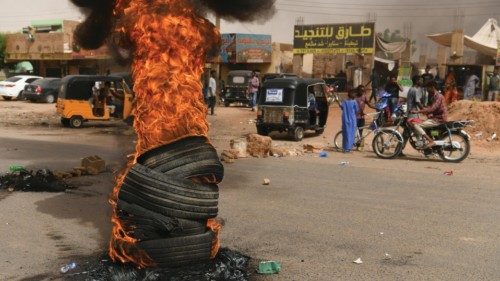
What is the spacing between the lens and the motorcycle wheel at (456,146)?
1051 cm

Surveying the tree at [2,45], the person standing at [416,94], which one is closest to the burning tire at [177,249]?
the person standing at [416,94]

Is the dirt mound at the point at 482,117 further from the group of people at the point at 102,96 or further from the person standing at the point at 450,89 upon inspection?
the group of people at the point at 102,96

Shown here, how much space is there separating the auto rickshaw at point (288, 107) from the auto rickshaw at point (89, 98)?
4936 mm

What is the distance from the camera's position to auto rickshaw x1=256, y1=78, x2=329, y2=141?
14.4 meters

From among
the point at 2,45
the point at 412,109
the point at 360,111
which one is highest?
the point at 2,45

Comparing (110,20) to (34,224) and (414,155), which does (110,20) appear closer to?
(34,224)

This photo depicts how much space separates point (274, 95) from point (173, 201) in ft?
37.0

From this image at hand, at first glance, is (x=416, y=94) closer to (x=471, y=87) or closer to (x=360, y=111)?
(x=360, y=111)

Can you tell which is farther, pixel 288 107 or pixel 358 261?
pixel 288 107

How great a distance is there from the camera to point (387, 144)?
1123cm

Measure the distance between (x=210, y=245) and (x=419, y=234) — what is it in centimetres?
263

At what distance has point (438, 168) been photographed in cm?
986

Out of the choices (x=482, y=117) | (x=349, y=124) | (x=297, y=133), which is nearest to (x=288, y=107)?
(x=297, y=133)

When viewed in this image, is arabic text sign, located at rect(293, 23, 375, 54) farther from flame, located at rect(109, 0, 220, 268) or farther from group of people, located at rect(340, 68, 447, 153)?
flame, located at rect(109, 0, 220, 268)
